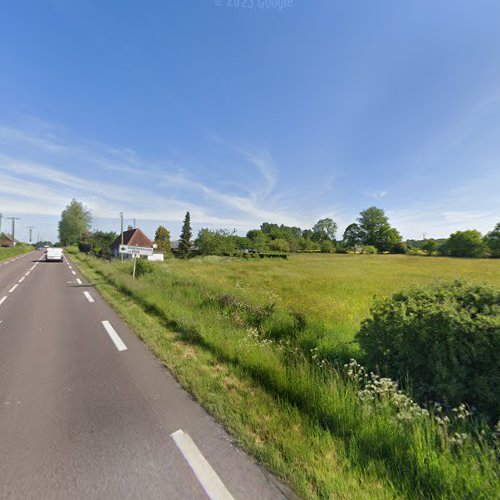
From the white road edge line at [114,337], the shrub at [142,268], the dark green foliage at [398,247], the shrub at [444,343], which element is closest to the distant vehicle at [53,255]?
the shrub at [142,268]

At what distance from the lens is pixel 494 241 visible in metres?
72.2

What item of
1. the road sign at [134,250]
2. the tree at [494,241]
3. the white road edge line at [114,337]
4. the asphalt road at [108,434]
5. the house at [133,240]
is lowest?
the white road edge line at [114,337]

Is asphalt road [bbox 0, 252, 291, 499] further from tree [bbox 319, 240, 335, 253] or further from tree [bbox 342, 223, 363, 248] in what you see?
tree [bbox 342, 223, 363, 248]

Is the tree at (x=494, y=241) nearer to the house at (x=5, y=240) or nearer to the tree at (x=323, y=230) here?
the tree at (x=323, y=230)

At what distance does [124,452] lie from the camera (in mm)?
2531

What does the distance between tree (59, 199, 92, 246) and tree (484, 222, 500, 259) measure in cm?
11662

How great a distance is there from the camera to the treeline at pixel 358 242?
57.6 meters

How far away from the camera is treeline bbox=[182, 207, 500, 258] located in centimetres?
5759

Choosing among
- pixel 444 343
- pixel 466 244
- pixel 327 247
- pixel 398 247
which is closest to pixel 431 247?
pixel 466 244

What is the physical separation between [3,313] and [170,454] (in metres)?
9.17

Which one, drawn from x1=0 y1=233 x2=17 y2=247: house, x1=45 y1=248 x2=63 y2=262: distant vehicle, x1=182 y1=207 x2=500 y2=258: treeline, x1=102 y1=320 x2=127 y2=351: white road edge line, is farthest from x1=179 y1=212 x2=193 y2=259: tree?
x1=0 y1=233 x2=17 y2=247: house

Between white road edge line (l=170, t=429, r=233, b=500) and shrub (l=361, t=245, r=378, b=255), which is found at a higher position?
shrub (l=361, t=245, r=378, b=255)

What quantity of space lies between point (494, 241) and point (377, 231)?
→ 33399 mm

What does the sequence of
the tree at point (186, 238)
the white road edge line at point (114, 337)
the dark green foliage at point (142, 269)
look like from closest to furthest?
1. the white road edge line at point (114, 337)
2. the dark green foliage at point (142, 269)
3. the tree at point (186, 238)
